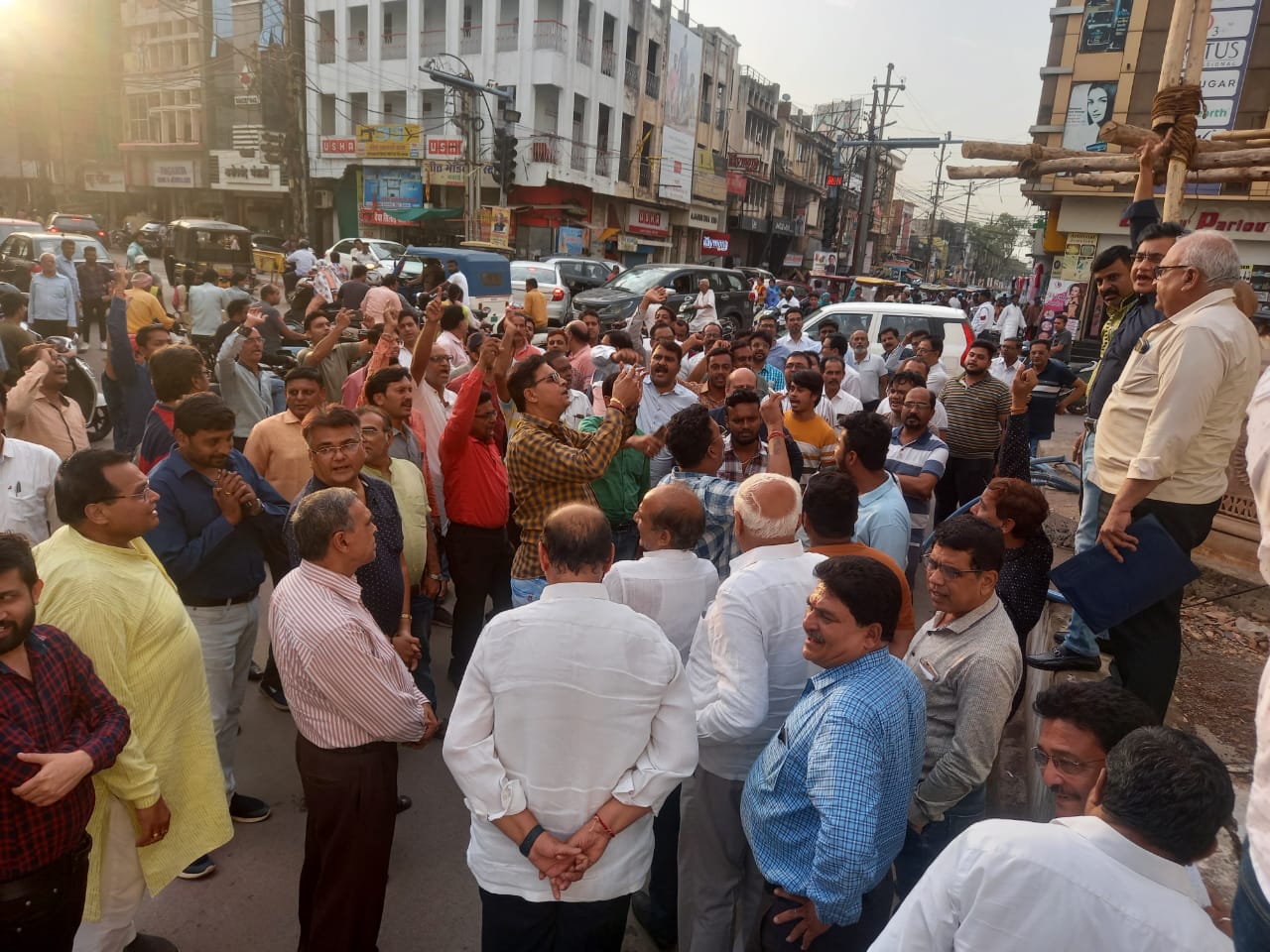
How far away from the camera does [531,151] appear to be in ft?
98.0

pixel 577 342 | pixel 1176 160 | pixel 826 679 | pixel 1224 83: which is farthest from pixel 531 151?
pixel 826 679

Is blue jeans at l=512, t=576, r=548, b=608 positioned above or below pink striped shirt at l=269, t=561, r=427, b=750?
below

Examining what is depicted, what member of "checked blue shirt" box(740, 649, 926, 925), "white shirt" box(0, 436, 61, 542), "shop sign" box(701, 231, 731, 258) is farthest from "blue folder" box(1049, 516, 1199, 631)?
"shop sign" box(701, 231, 731, 258)

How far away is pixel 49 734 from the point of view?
2066 mm

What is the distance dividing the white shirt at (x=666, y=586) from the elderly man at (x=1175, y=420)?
148 cm

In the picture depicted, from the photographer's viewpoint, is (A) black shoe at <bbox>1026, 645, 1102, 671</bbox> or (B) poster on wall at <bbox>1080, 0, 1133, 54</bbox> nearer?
(A) black shoe at <bbox>1026, 645, 1102, 671</bbox>

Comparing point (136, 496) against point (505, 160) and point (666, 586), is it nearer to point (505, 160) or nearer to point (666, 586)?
point (666, 586)

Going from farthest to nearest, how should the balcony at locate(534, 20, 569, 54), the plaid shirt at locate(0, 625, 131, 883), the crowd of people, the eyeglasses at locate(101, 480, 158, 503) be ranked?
1. the balcony at locate(534, 20, 569, 54)
2. the eyeglasses at locate(101, 480, 158, 503)
3. the plaid shirt at locate(0, 625, 131, 883)
4. the crowd of people

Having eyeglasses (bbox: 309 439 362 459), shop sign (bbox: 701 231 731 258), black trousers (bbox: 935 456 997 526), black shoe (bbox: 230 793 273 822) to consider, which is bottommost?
black shoe (bbox: 230 793 273 822)

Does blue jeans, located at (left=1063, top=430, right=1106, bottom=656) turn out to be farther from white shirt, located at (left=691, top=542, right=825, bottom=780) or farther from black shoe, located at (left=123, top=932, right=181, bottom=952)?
black shoe, located at (left=123, top=932, right=181, bottom=952)

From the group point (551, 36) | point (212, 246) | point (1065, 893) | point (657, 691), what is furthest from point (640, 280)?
point (551, 36)

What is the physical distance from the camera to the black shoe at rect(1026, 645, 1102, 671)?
3.64m

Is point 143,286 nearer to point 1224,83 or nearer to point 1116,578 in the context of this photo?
point 1116,578

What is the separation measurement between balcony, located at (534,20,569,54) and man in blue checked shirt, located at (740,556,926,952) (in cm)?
3202
